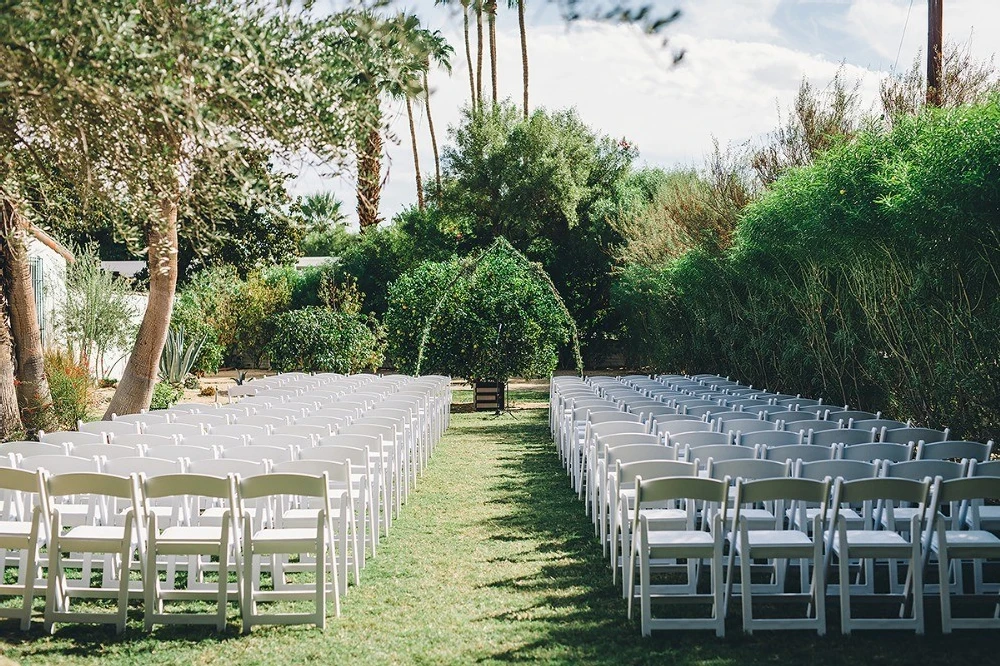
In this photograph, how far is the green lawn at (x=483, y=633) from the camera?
490cm

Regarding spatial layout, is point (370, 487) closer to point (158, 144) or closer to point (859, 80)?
point (158, 144)

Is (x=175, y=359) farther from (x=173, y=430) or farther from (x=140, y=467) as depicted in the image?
(x=140, y=467)

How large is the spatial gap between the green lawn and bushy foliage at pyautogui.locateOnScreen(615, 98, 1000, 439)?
3337 mm

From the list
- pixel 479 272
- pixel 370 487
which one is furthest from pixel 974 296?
pixel 479 272

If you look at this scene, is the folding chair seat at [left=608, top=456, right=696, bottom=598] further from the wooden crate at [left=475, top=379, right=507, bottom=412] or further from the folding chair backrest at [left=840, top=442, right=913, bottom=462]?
the wooden crate at [left=475, top=379, right=507, bottom=412]

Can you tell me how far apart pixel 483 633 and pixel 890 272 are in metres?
6.94

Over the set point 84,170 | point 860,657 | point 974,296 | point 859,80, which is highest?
point 859,80

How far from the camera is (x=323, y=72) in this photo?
4.46 meters

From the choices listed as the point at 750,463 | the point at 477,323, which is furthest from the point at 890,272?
the point at 477,323

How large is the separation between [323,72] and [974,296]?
693 cm

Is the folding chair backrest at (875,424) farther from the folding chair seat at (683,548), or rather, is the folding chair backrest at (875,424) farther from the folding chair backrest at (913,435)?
the folding chair seat at (683,548)

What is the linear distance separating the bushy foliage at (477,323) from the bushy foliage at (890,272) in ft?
12.9

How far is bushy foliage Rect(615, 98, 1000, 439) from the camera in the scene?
7227 millimetres

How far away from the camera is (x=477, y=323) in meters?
18.1
